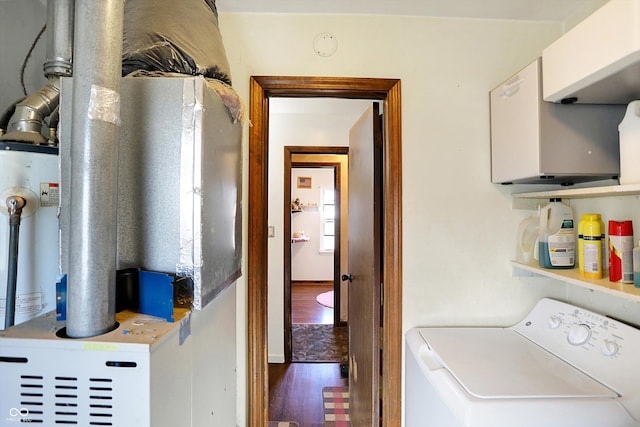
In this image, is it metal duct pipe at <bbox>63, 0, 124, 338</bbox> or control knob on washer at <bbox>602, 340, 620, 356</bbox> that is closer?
metal duct pipe at <bbox>63, 0, 124, 338</bbox>

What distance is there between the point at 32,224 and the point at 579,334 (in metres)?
1.90

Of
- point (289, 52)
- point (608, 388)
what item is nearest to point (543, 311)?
point (608, 388)

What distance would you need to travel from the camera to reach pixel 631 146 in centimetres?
92

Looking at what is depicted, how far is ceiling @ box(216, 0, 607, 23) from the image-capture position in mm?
1313

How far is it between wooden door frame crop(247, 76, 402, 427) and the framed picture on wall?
451cm

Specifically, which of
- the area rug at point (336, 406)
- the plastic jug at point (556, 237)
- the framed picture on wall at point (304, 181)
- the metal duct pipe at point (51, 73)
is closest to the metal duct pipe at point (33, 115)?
the metal duct pipe at point (51, 73)

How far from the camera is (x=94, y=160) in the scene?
0.62 metres

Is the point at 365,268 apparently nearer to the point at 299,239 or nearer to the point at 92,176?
the point at 92,176

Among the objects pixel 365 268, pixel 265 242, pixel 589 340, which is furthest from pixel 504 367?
pixel 265 242

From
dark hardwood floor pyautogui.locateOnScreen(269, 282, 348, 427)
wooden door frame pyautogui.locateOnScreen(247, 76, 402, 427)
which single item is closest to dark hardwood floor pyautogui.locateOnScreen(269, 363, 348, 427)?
dark hardwood floor pyautogui.locateOnScreen(269, 282, 348, 427)

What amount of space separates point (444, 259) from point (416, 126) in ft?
2.15

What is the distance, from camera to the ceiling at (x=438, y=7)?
1.31m

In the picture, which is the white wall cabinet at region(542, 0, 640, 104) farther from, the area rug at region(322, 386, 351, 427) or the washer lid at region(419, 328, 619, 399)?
the area rug at region(322, 386, 351, 427)

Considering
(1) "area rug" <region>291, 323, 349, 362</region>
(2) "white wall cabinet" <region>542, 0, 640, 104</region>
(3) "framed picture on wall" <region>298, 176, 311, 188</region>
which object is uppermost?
(3) "framed picture on wall" <region>298, 176, 311, 188</region>
